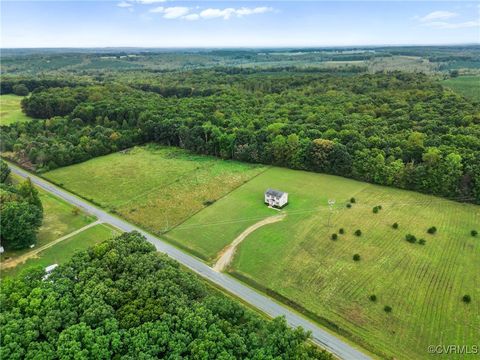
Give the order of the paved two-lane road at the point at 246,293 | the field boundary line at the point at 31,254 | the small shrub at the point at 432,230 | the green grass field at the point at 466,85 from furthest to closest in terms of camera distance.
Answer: the green grass field at the point at 466,85 < the small shrub at the point at 432,230 < the field boundary line at the point at 31,254 < the paved two-lane road at the point at 246,293

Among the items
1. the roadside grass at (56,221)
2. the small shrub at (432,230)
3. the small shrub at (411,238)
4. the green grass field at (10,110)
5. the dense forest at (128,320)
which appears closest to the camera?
the dense forest at (128,320)

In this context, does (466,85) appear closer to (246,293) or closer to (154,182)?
(154,182)

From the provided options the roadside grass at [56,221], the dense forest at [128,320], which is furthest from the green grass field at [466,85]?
the roadside grass at [56,221]

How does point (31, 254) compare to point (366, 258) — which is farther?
point (31, 254)

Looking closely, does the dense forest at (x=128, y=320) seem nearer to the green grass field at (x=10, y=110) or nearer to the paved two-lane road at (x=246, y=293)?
the paved two-lane road at (x=246, y=293)

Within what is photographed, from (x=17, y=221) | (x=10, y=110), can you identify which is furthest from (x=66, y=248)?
(x=10, y=110)

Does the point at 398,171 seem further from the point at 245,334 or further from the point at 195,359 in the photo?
the point at 195,359
